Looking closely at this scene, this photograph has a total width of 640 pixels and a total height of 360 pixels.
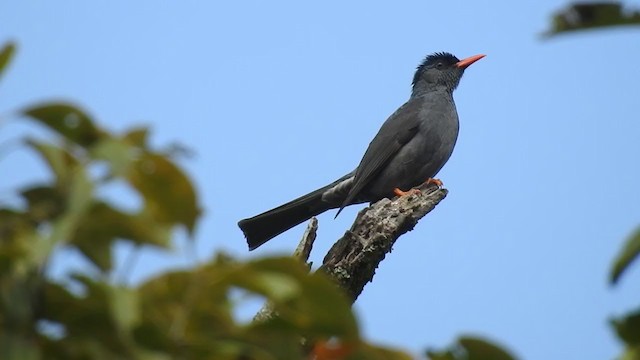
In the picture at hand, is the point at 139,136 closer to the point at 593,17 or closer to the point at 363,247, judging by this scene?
the point at 593,17

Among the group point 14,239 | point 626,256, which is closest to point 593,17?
point 626,256

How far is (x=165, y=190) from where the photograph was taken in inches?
61.5

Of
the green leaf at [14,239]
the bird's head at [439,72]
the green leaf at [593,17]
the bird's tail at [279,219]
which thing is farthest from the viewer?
the bird's head at [439,72]

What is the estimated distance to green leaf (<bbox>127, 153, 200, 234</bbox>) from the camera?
1519 mm

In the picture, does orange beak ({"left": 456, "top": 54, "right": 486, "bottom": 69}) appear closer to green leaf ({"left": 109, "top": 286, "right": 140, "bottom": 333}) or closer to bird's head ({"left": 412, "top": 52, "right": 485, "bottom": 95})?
bird's head ({"left": 412, "top": 52, "right": 485, "bottom": 95})

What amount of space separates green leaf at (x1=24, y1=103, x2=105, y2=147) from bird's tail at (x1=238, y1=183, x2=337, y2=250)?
6.79 metres

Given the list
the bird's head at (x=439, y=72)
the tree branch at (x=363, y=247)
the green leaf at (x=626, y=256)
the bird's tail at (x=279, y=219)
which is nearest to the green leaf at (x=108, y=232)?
the green leaf at (x=626, y=256)

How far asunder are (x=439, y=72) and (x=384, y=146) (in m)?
1.82

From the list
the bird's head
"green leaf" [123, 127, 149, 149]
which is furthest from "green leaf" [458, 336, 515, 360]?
the bird's head

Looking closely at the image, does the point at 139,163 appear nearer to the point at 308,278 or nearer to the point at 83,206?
the point at 83,206

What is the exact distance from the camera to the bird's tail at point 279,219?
8422 mm

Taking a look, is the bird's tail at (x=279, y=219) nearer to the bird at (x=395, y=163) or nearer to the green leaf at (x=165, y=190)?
the bird at (x=395, y=163)

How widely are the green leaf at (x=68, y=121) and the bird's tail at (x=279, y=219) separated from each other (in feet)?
22.3

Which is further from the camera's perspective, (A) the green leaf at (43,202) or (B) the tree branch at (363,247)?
(B) the tree branch at (363,247)
